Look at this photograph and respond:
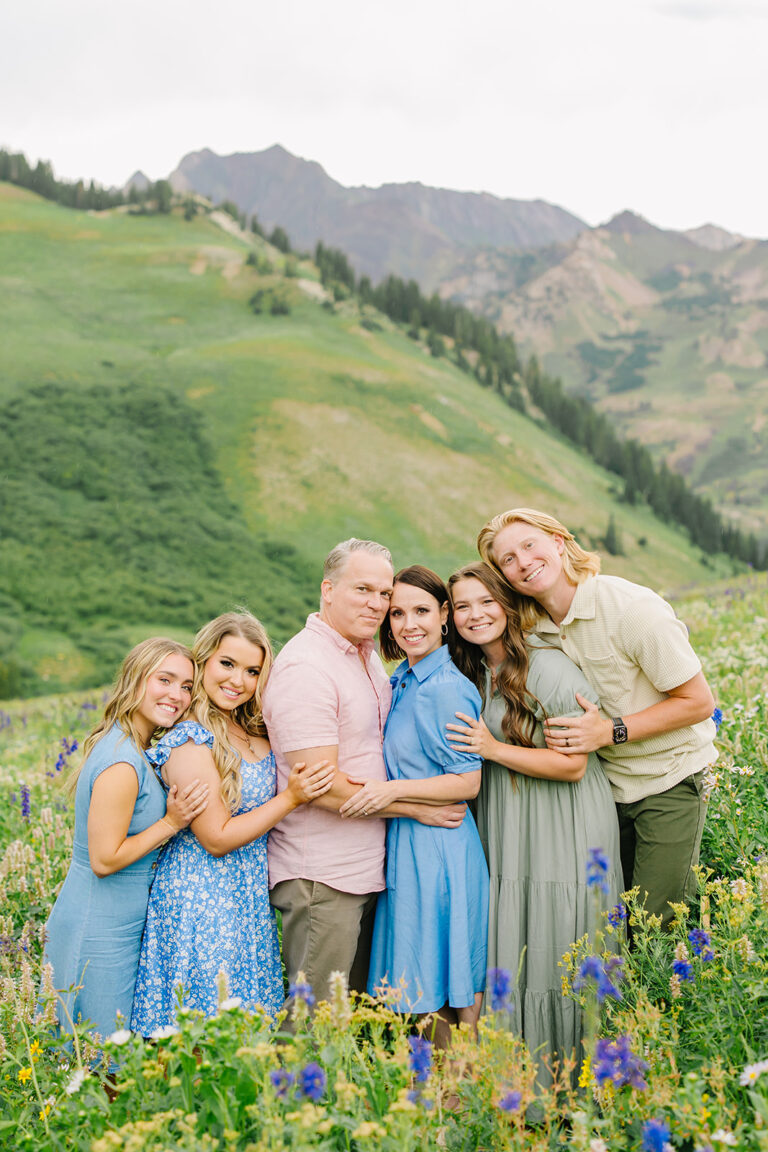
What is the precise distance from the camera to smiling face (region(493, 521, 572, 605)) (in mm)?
4520

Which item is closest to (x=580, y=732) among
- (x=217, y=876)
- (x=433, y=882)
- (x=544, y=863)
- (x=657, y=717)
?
(x=657, y=717)

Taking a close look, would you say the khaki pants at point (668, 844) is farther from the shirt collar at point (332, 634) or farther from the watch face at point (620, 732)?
the shirt collar at point (332, 634)

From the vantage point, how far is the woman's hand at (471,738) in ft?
13.9

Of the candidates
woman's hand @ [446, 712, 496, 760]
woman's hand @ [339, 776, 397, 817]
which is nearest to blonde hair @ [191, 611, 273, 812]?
woman's hand @ [339, 776, 397, 817]

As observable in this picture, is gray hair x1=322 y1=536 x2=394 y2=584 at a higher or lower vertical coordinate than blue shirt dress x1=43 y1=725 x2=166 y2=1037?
higher

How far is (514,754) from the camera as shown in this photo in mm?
4258

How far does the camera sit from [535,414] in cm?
10231

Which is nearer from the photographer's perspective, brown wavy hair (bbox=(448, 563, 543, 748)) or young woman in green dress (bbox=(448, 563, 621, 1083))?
young woman in green dress (bbox=(448, 563, 621, 1083))

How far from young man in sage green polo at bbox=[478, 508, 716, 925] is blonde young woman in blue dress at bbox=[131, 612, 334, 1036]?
5.19 feet

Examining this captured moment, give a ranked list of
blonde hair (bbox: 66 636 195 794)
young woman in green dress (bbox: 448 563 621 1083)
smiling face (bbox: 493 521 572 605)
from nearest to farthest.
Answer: young woman in green dress (bbox: 448 563 621 1083)
blonde hair (bbox: 66 636 195 794)
smiling face (bbox: 493 521 572 605)

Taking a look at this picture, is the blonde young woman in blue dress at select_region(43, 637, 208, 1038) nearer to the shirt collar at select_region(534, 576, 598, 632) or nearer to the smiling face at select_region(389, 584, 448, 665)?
the smiling face at select_region(389, 584, 448, 665)

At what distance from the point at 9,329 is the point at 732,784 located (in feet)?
289

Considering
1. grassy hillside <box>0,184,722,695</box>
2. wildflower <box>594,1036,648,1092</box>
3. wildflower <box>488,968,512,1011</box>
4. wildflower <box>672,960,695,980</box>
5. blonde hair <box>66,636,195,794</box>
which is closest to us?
wildflower <box>594,1036,648,1092</box>

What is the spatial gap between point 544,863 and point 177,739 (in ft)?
6.72
